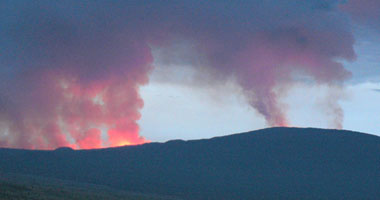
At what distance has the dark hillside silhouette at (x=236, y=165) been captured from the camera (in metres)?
83.9

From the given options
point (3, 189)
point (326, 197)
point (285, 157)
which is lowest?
point (3, 189)

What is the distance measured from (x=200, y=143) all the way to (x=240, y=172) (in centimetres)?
2394

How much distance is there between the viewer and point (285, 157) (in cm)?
10962

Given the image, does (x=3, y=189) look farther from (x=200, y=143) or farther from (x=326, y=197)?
(x=200, y=143)

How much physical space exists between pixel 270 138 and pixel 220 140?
43.6 ft

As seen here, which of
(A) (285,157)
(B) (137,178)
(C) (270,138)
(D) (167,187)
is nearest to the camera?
(D) (167,187)

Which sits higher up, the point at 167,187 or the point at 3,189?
the point at 167,187

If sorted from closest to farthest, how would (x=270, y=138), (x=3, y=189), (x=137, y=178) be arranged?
(x=3, y=189) < (x=137, y=178) < (x=270, y=138)

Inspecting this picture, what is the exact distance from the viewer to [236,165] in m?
105

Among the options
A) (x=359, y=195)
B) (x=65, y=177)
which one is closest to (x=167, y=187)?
(x=65, y=177)

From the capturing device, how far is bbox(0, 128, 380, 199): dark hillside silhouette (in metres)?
83.9

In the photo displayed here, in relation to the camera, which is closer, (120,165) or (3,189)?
(3,189)

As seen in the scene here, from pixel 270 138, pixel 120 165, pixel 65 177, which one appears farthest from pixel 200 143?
pixel 65 177

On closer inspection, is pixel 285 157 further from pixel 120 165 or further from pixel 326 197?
pixel 120 165
